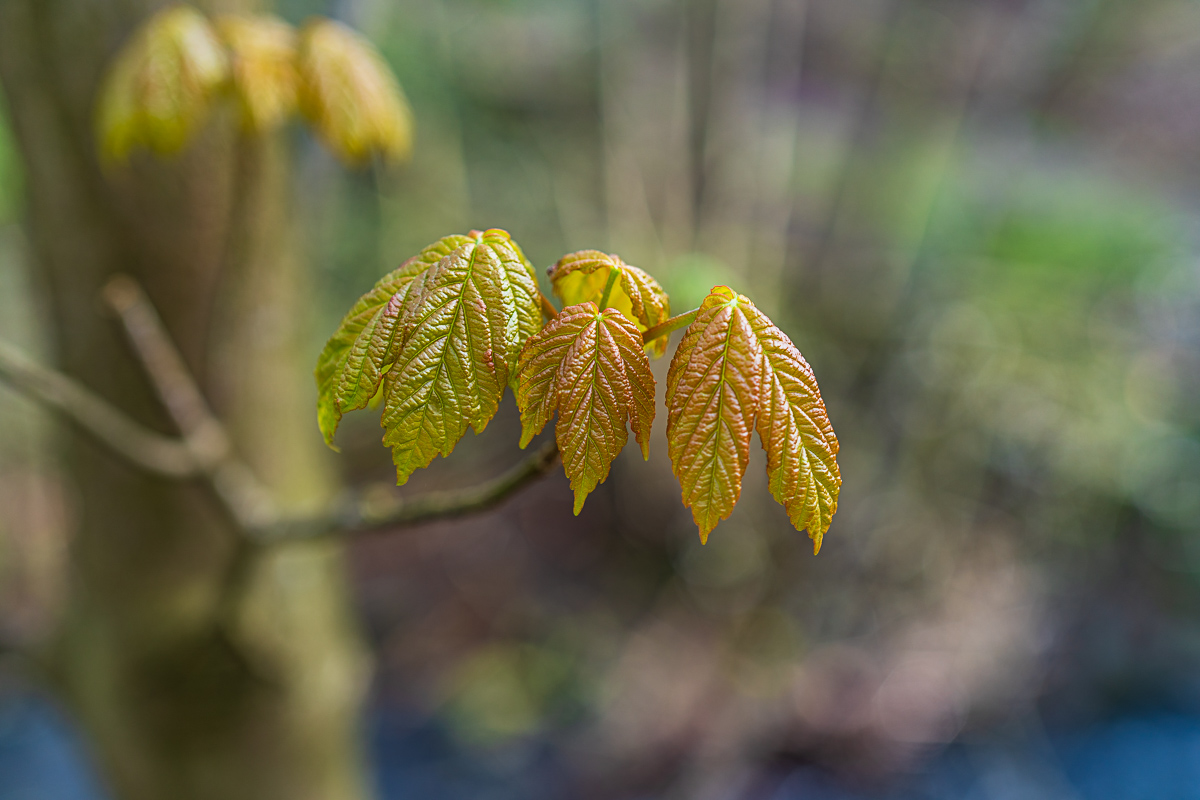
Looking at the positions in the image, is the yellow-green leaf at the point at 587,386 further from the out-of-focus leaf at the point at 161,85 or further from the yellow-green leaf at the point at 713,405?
the out-of-focus leaf at the point at 161,85

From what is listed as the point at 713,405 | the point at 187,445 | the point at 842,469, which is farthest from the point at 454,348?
the point at 842,469

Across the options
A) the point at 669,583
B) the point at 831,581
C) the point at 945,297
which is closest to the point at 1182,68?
the point at 945,297

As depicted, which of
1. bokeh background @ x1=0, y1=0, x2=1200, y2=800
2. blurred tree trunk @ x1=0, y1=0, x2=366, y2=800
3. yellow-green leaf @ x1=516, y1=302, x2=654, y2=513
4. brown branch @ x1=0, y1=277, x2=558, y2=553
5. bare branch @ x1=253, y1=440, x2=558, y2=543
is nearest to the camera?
yellow-green leaf @ x1=516, y1=302, x2=654, y2=513

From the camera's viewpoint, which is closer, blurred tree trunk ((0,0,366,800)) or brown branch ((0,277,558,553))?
brown branch ((0,277,558,553))

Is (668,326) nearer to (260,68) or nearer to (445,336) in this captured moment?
(445,336)

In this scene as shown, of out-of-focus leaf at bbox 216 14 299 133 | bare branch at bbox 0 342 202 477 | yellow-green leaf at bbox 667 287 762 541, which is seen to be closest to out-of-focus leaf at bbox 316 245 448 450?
yellow-green leaf at bbox 667 287 762 541

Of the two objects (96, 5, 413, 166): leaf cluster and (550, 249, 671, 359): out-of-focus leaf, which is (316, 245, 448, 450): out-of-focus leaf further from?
(96, 5, 413, 166): leaf cluster

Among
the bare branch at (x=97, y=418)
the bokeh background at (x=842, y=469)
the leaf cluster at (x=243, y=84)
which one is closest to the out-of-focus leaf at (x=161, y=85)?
the leaf cluster at (x=243, y=84)
